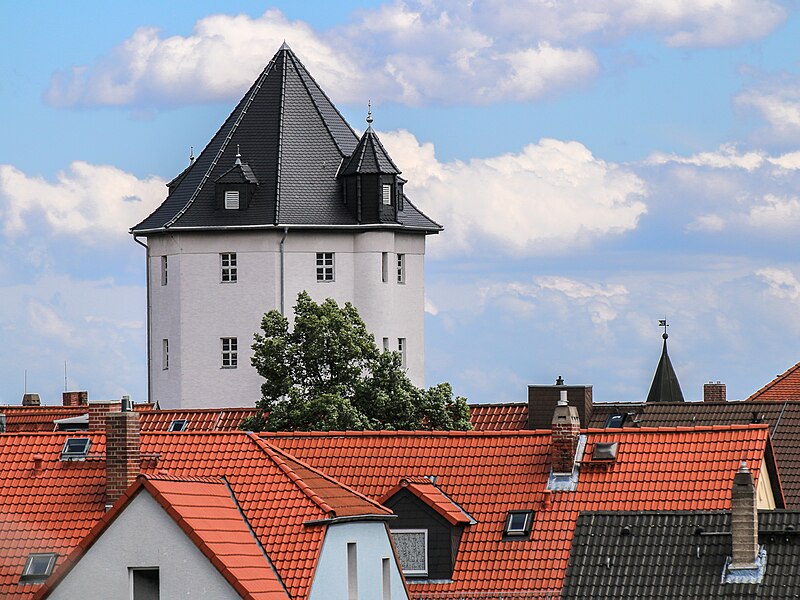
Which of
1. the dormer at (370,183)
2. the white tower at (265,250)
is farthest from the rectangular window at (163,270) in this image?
A: the dormer at (370,183)

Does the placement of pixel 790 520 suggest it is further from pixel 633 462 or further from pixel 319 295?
pixel 319 295

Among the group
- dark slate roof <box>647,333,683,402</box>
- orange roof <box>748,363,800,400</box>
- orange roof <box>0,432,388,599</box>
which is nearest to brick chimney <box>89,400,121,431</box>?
orange roof <box>0,432,388,599</box>

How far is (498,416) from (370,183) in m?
22.9

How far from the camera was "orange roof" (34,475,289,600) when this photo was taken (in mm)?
30766

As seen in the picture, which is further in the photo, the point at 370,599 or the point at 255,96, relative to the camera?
the point at 255,96

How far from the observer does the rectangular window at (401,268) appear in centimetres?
8625

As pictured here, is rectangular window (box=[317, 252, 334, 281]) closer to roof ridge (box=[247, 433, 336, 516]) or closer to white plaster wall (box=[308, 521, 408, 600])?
roof ridge (box=[247, 433, 336, 516])

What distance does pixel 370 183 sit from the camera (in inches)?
3342

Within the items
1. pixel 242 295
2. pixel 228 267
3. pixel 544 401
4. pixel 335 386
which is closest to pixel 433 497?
pixel 544 401

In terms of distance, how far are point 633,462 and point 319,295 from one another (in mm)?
47549

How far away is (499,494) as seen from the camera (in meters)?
37.6

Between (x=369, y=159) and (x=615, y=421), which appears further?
(x=369, y=159)

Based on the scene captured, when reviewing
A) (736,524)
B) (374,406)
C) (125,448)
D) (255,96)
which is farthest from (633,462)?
(255,96)

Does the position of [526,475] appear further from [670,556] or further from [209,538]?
[209,538]
